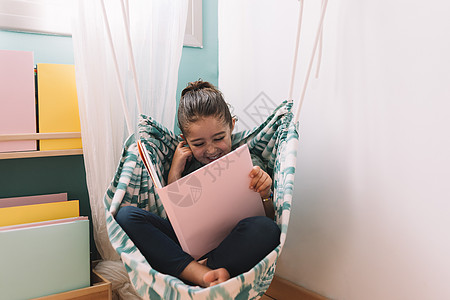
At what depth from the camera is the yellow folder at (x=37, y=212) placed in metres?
0.97

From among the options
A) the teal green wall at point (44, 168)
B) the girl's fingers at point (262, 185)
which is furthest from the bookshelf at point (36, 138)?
the girl's fingers at point (262, 185)

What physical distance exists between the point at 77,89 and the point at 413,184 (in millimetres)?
908

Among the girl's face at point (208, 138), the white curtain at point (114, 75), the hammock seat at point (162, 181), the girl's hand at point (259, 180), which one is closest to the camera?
the hammock seat at point (162, 181)

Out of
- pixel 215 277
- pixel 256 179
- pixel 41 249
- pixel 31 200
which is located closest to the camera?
pixel 215 277

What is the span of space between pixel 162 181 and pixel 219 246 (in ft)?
0.82

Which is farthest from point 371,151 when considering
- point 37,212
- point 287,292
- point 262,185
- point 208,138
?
point 37,212

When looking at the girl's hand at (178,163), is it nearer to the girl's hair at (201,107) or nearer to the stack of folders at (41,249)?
the girl's hair at (201,107)

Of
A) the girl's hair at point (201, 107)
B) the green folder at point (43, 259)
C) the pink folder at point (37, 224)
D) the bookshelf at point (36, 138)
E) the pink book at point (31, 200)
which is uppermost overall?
the girl's hair at point (201, 107)

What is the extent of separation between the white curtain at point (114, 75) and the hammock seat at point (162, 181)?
124mm

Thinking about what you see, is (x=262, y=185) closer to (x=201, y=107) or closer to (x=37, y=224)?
(x=201, y=107)

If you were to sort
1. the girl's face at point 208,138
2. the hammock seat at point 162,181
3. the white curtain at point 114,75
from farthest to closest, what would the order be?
the white curtain at point 114,75
the girl's face at point 208,138
the hammock seat at point 162,181

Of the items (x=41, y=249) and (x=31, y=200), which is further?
(x=31, y=200)

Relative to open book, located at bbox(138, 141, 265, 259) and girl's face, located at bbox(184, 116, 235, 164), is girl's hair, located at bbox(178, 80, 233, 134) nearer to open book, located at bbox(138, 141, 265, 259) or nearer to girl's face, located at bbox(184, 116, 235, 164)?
girl's face, located at bbox(184, 116, 235, 164)

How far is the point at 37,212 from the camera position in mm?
1009
